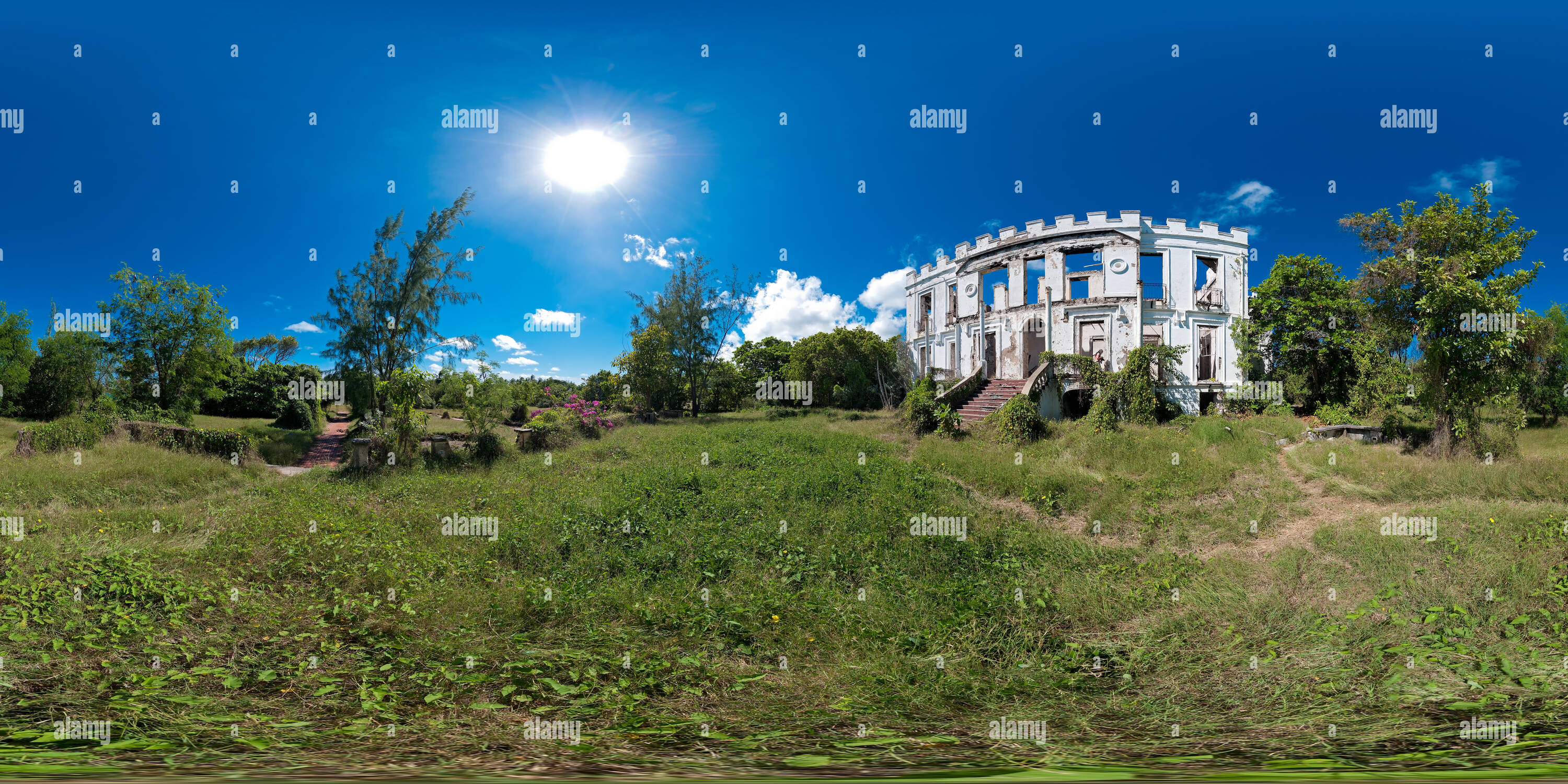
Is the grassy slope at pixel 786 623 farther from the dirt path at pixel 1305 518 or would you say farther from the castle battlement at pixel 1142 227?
the castle battlement at pixel 1142 227

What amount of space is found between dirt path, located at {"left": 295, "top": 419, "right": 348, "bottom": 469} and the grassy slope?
15.6 ft

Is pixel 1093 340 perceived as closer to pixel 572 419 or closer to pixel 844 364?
pixel 844 364

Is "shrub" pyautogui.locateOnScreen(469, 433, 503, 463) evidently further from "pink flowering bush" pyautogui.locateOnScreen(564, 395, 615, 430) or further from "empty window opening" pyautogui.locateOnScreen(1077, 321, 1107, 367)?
"empty window opening" pyautogui.locateOnScreen(1077, 321, 1107, 367)

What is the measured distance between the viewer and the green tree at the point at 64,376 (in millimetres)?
17547

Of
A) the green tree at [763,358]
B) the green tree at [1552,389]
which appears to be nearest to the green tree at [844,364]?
the green tree at [763,358]

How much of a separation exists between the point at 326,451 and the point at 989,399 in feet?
69.9

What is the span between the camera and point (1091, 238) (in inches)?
894

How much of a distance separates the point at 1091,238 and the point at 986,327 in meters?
5.45

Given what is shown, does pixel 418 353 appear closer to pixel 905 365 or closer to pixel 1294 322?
pixel 905 365

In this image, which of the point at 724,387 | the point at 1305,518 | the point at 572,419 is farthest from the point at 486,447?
the point at 724,387

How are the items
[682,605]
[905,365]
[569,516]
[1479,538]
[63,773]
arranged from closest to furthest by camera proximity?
[63,773] → [682,605] → [1479,538] → [569,516] → [905,365]

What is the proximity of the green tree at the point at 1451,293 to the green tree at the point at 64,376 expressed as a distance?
111ft

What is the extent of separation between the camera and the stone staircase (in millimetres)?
18797

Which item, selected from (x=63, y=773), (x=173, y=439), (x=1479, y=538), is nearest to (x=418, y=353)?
(x=173, y=439)
